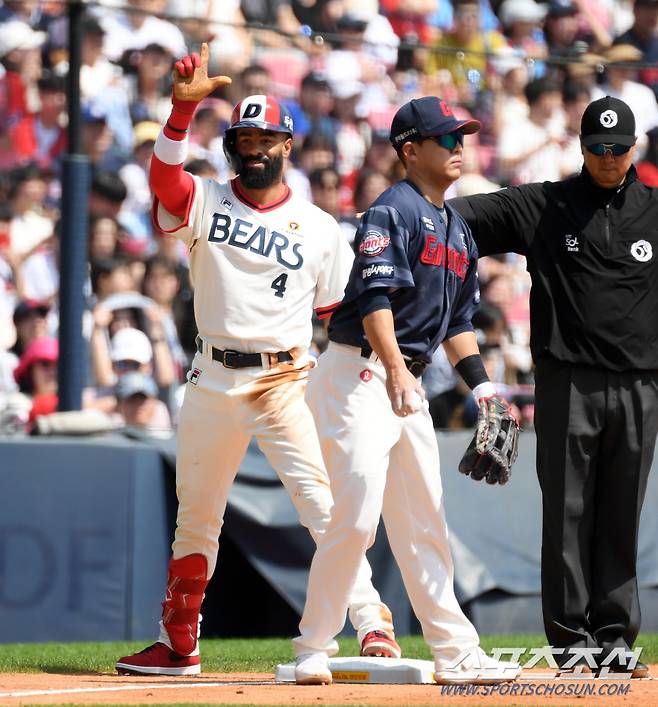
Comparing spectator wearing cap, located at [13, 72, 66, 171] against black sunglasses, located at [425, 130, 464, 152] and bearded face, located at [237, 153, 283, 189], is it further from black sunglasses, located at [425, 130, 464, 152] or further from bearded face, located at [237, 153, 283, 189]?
black sunglasses, located at [425, 130, 464, 152]

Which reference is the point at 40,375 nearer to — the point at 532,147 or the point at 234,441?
the point at 234,441

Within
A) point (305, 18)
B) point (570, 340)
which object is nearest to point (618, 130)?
point (570, 340)

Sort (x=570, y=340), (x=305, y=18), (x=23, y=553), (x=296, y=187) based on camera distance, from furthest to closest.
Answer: (x=305, y=18) → (x=296, y=187) → (x=23, y=553) → (x=570, y=340)

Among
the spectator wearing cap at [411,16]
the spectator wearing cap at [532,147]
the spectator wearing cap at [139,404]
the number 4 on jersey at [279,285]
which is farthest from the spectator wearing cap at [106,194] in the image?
the number 4 on jersey at [279,285]

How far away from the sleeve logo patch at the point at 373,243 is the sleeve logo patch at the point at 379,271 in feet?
0.19

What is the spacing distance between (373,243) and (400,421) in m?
0.66

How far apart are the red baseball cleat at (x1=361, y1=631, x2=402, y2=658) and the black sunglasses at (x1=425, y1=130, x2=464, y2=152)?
216 cm

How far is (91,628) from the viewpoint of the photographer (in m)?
7.92

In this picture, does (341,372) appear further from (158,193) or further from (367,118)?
(367,118)

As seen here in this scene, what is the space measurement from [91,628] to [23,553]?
0.57 meters

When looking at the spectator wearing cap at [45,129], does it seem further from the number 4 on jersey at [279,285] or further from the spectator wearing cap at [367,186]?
the number 4 on jersey at [279,285]

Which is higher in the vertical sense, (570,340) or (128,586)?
(570,340)

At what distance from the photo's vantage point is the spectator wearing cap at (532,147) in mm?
10867

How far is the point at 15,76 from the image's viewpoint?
999 cm
